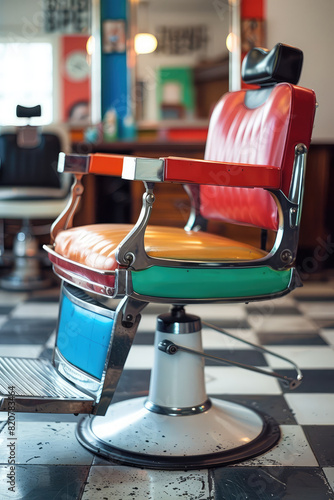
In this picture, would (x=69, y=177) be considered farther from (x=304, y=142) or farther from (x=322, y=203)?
(x=304, y=142)

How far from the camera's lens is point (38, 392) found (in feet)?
5.06

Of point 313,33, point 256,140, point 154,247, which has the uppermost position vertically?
point 313,33

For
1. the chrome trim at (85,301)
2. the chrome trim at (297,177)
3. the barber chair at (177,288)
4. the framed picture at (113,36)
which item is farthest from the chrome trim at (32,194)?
the chrome trim at (297,177)

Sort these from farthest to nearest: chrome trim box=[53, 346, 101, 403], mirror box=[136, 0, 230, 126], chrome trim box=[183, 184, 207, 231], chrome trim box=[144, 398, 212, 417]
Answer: mirror box=[136, 0, 230, 126] < chrome trim box=[183, 184, 207, 231] < chrome trim box=[144, 398, 212, 417] < chrome trim box=[53, 346, 101, 403]

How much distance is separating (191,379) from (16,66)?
3.69m

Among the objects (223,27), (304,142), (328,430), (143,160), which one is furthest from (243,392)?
(223,27)

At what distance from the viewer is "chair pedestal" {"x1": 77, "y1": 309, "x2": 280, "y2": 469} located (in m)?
1.62

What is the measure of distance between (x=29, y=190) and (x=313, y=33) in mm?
2096

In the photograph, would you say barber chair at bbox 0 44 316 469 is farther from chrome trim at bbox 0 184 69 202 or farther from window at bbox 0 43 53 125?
window at bbox 0 43 53 125

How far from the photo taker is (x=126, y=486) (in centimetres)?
147

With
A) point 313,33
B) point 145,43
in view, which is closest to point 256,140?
point 313,33

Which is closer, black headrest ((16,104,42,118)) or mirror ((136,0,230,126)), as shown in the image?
black headrest ((16,104,42,118))

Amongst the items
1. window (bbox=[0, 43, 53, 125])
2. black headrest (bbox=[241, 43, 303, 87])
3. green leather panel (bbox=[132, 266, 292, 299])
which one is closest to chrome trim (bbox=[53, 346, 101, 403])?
green leather panel (bbox=[132, 266, 292, 299])

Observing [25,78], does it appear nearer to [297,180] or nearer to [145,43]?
[145,43]
